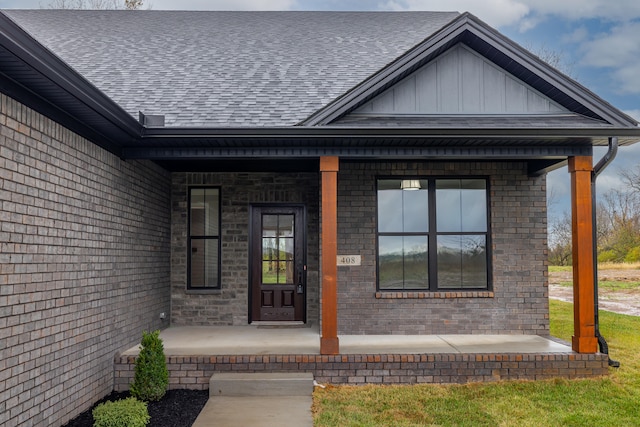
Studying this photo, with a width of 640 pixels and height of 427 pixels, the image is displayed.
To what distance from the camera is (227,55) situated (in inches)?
361

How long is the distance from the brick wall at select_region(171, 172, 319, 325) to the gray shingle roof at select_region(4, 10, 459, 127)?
5.42 ft

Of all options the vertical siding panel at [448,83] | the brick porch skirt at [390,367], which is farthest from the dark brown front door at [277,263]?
the vertical siding panel at [448,83]

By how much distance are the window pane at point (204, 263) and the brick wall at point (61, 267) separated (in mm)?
1552

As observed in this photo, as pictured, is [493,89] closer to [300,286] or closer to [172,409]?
[300,286]

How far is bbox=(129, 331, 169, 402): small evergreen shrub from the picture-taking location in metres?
5.52

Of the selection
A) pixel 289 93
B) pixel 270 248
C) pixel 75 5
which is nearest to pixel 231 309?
pixel 270 248

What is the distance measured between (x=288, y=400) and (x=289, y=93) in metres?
4.20

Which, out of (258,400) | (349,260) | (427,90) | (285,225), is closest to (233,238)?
(285,225)

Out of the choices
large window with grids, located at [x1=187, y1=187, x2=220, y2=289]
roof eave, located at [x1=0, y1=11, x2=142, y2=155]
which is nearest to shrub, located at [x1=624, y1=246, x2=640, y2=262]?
large window with grids, located at [x1=187, y1=187, x2=220, y2=289]

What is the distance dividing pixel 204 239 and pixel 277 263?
4.29 ft

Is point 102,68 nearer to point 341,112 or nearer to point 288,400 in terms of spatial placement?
point 341,112

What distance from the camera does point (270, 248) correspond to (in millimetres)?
8711

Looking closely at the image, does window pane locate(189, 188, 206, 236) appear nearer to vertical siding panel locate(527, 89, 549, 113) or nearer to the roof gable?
the roof gable

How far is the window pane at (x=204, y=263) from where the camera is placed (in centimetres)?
863
